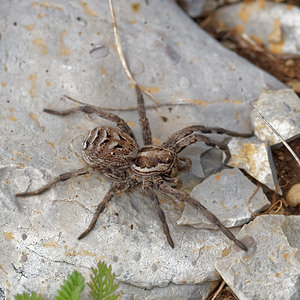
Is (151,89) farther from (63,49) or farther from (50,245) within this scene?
(50,245)

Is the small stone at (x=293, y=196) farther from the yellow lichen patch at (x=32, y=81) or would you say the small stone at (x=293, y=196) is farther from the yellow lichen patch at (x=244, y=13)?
the yellow lichen patch at (x=32, y=81)

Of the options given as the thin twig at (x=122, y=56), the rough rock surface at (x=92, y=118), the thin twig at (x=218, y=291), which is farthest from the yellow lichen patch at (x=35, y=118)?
the thin twig at (x=218, y=291)

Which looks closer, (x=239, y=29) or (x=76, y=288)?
(x=76, y=288)

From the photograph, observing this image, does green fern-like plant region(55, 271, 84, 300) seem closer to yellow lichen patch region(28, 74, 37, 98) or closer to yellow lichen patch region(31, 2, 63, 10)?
yellow lichen patch region(28, 74, 37, 98)

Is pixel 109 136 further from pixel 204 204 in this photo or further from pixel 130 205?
pixel 204 204

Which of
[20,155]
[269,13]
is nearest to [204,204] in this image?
[20,155]

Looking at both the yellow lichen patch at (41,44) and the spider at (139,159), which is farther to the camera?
the yellow lichen patch at (41,44)

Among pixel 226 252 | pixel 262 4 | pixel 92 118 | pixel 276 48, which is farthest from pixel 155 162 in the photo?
pixel 262 4
